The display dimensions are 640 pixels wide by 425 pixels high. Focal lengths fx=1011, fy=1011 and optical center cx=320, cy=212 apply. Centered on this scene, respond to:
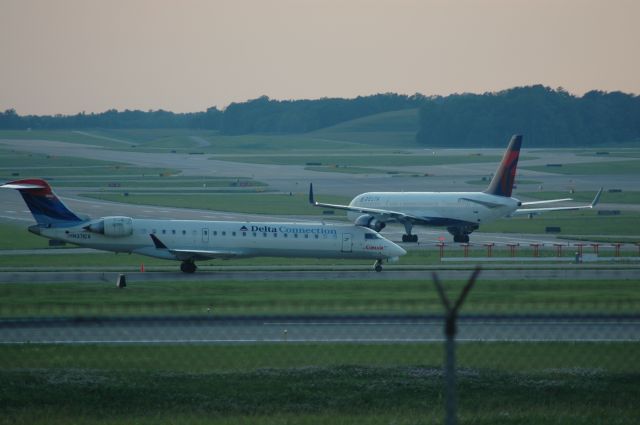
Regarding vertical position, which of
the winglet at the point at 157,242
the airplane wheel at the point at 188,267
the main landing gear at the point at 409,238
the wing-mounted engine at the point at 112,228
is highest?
the wing-mounted engine at the point at 112,228

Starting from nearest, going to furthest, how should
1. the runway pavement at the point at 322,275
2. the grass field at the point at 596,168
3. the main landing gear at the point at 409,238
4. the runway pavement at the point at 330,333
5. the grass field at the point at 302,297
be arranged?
the runway pavement at the point at 330,333 < the grass field at the point at 302,297 < the runway pavement at the point at 322,275 < the main landing gear at the point at 409,238 < the grass field at the point at 596,168

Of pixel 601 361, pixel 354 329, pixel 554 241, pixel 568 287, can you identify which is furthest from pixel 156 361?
pixel 554 241

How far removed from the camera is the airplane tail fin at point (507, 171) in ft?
209

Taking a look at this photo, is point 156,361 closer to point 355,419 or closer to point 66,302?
point 355,419

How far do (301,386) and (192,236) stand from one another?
92.8ft

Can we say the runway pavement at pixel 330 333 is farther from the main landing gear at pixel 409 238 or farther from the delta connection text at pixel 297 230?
the main landing gear at pixel 409 238

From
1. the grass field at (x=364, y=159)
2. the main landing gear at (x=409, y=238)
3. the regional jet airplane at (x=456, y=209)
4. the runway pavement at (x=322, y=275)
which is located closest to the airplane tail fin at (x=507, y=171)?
the regional jet airplane at (x=456, y=209)

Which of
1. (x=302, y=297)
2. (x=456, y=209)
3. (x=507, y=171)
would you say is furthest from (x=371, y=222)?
(x=302, y=297)

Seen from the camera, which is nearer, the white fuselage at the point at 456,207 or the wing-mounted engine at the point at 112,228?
the wing-mounted engine at the point at 112,228

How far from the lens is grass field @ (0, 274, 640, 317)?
2877 centimetres

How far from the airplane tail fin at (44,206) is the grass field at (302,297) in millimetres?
5398

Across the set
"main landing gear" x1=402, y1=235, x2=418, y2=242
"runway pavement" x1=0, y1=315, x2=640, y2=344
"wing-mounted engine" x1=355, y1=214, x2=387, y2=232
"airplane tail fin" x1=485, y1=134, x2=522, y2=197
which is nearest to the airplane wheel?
"runway pavement" x1=0, y1=315, x2=640, y2=344

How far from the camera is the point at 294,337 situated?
77.1ft

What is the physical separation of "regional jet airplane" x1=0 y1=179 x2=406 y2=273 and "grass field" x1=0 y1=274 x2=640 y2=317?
3.68 metres
